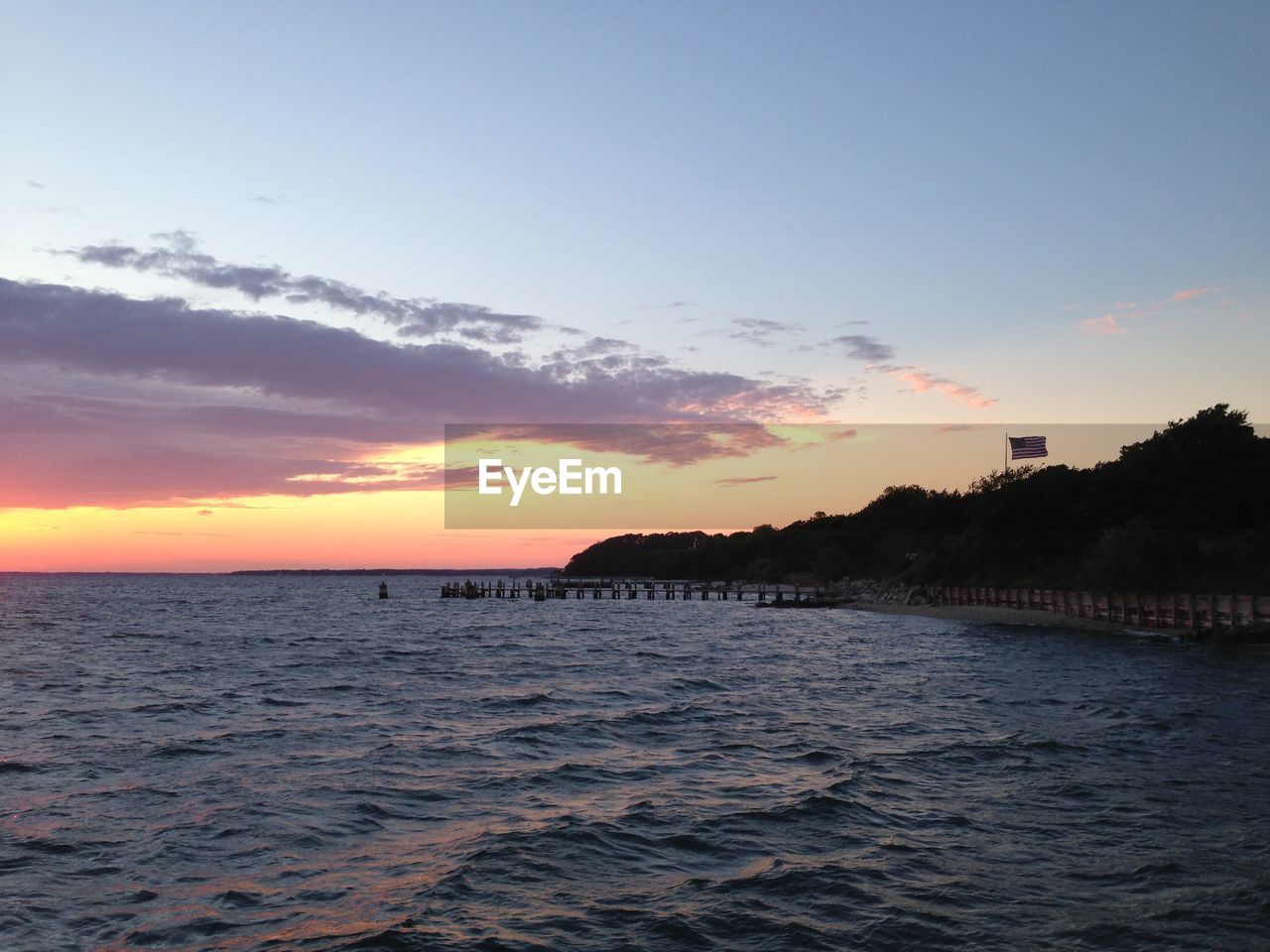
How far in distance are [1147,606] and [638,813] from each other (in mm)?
51381

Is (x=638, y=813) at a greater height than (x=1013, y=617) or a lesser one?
greater

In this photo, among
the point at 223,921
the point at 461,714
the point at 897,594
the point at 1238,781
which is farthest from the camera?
the point at 897,594

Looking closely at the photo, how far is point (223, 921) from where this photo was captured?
10.9 metres

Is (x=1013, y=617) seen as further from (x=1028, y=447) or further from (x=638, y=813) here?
(x=638, y=813)

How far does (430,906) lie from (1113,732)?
17863 millimetres

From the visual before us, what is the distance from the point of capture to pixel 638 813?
1566 centimetres

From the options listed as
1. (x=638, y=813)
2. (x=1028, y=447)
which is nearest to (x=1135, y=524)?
(x=1028, y=447)

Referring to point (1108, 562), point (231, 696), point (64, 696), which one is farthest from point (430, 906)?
point (1108, 562)

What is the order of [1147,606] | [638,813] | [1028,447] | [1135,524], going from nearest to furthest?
[638,813] → [1147,606] → [1135,524] → [1028,447]

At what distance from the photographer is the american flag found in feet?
253

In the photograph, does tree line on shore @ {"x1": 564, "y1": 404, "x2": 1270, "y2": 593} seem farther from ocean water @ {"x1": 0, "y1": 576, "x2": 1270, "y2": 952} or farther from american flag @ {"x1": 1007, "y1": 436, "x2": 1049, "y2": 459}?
ocean water @ {"x1": 0, "y1": 576, "x2": 1270, "y2": 952}

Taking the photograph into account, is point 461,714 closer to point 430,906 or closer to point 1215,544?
point 430,906

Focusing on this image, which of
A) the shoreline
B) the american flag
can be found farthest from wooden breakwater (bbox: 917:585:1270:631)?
the american flag

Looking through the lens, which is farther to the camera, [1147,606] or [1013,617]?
[1013,617]
